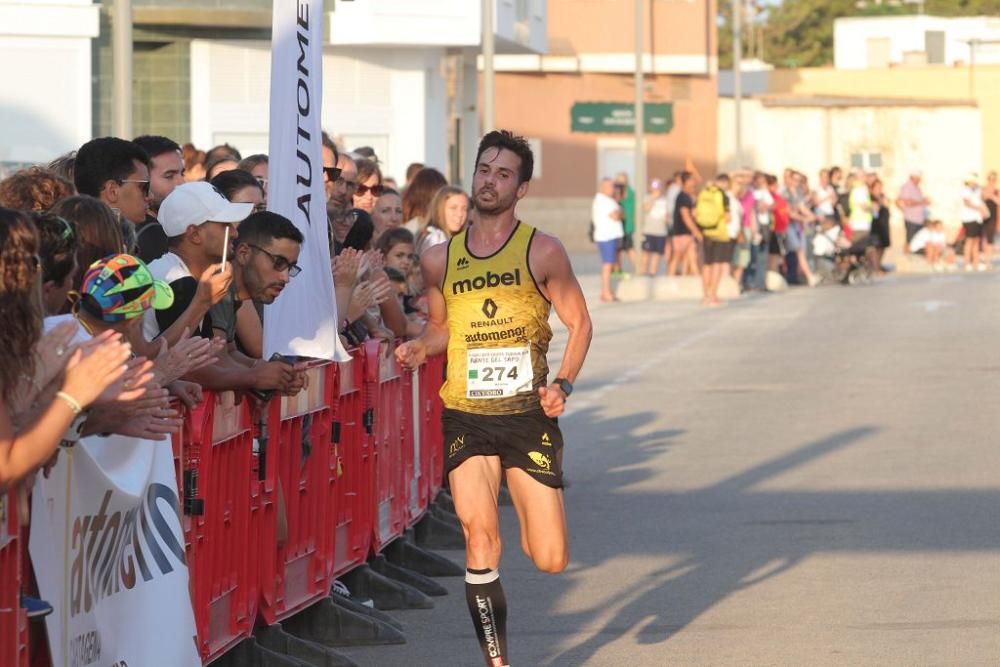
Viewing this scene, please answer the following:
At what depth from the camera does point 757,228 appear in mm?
36469

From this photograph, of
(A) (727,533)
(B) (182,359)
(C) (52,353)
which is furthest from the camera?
(A) (727,533)

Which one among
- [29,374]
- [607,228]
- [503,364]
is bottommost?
[503,364]

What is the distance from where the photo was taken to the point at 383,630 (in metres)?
8.85

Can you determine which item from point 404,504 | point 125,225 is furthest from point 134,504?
point 404,504

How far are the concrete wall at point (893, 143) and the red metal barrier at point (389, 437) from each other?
58.4m

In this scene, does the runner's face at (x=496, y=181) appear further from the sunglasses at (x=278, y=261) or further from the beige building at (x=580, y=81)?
the beige building at (x=580, y=81)

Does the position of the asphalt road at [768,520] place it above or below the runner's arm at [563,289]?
below

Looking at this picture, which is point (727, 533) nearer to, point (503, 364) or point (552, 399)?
point (503, 364)

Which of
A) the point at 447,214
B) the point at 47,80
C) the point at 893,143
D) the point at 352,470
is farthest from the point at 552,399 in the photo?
the point at 893,143

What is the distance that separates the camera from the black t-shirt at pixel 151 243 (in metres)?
8.31

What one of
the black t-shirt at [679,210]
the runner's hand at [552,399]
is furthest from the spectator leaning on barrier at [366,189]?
the black t-shirt at [679,210]

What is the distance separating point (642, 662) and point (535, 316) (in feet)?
4.59

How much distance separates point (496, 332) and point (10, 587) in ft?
10.1

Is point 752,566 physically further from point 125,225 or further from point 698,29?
point 698,29
